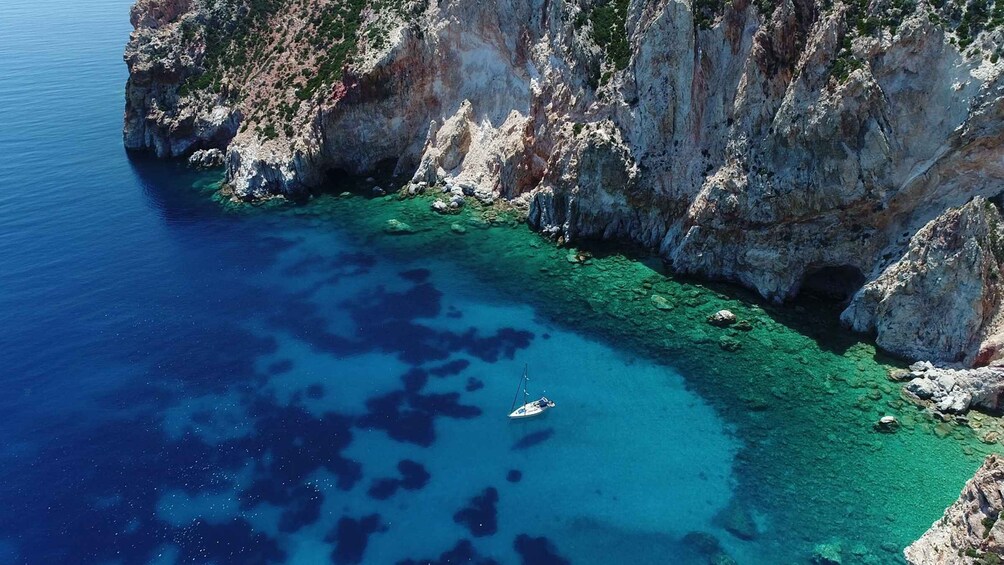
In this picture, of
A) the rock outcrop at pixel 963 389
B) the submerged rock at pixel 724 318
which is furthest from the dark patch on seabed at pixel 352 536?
the rock outcrop at pixel 963 389

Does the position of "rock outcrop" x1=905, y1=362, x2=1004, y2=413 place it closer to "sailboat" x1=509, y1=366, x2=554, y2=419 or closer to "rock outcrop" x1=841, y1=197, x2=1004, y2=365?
"rock outcrop" x1=841, y1=197, x2=1004, y2=365

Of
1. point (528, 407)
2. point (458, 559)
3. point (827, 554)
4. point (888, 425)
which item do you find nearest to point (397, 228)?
point (528, 407)

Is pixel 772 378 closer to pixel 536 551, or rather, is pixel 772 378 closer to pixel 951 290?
pixel 951 290

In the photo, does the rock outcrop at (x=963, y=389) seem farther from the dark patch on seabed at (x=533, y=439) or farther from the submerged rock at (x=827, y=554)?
the dark patch on seabed at (x=533, y=439)

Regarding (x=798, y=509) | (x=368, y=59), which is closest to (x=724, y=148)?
(x=798, y=509)

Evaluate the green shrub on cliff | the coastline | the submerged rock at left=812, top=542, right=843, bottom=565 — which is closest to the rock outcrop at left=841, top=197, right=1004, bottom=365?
the coastline
